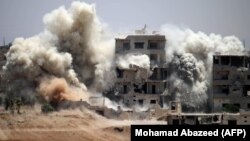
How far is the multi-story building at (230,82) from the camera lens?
2314 inches

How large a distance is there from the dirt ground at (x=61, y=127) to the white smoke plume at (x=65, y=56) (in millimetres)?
6148

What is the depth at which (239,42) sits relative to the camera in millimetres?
65500

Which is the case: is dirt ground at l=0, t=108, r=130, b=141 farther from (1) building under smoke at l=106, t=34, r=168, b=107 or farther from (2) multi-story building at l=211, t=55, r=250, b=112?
(2) multi-story building at l=211, t=55, r=250, b=112

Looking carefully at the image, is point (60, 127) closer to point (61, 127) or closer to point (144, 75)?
point (61, 127)

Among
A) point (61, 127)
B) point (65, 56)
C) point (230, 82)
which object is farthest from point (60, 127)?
point (230, 82)

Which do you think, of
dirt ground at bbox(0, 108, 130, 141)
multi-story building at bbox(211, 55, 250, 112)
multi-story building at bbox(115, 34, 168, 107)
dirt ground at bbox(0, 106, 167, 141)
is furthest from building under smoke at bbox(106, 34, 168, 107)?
dirt ground at bbox(0, 108, 130, 141)

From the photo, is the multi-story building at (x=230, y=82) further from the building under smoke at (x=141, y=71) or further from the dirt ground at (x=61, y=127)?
the dirt ground at (x=61, y=127)

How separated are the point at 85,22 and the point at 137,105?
9978mm

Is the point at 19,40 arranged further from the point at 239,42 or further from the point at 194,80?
the point at 239,42

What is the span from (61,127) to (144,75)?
A: 1564 cm

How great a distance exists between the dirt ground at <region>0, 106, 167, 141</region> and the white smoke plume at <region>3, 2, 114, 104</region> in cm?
615

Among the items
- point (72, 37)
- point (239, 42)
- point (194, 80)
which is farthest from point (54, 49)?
point (239, 42)

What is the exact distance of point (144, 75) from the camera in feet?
199

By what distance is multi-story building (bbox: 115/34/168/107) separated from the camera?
195ft
